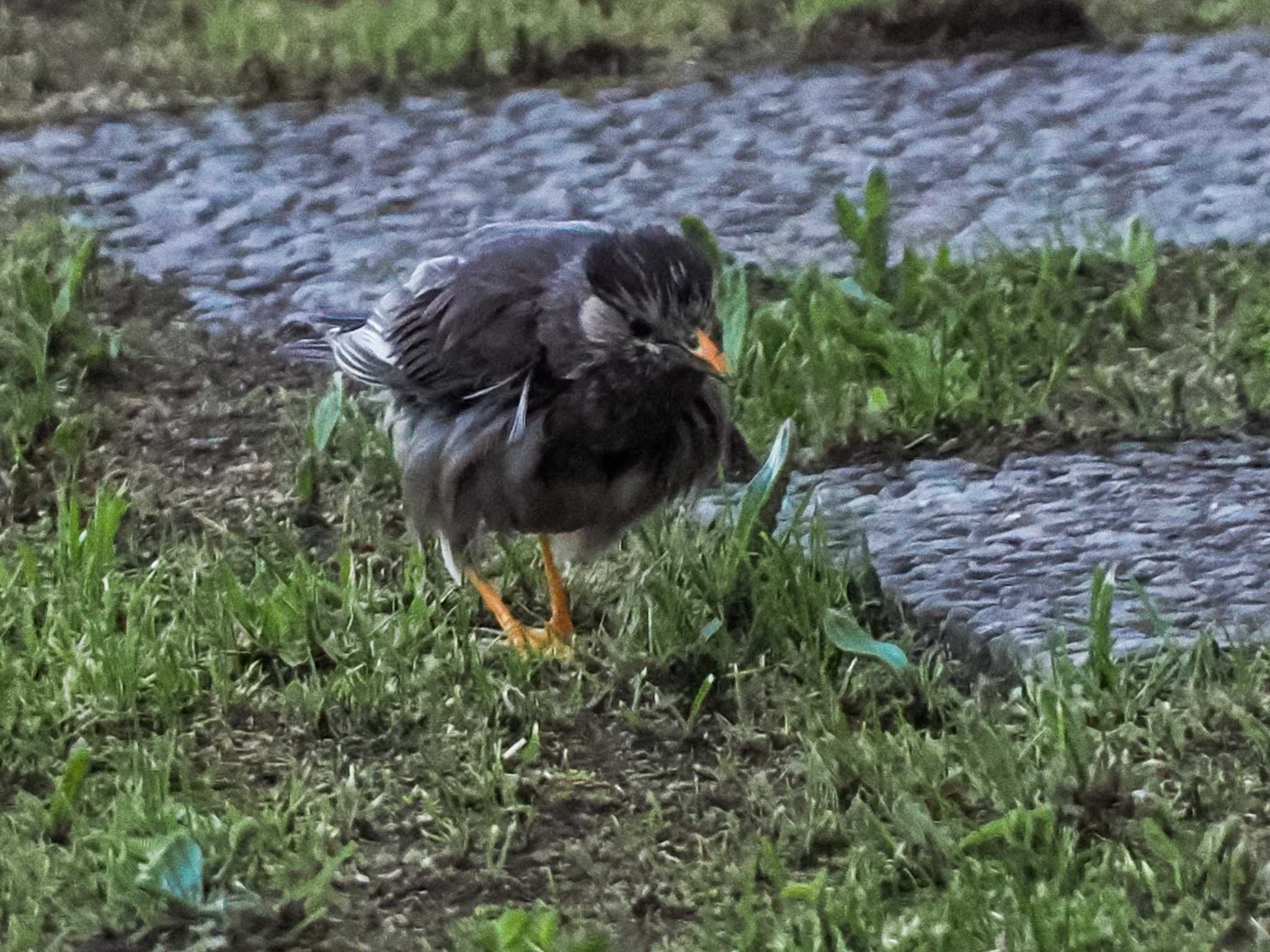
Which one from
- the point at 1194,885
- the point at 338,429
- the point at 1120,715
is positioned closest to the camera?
the point at 1194,885

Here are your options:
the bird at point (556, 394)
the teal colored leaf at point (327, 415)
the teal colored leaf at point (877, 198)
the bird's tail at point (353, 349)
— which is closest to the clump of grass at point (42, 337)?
the bird's tail at point (353, 349)

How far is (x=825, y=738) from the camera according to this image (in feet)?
11.5

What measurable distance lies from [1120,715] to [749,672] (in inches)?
28.9

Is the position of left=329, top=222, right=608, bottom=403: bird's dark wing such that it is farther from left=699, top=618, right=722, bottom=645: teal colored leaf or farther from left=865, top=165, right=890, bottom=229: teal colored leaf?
left=865, top=165, right=890, bottom=229: teal colored leaf

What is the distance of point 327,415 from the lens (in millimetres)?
4676

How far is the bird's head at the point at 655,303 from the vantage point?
11.8 ft

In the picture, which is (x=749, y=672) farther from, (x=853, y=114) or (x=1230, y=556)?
(x=853, y=114)

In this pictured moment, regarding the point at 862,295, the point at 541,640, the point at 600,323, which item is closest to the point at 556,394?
the point at 600,323

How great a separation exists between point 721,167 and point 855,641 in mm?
2774

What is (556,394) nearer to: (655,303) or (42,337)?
(655,303)

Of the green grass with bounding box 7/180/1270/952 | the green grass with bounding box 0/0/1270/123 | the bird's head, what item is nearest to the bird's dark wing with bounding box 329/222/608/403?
the bird's head

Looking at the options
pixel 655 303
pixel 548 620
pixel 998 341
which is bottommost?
pixel 548 620

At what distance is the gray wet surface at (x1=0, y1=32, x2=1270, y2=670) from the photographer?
5598 mm

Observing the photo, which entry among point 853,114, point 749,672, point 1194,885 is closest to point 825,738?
point 749,672
